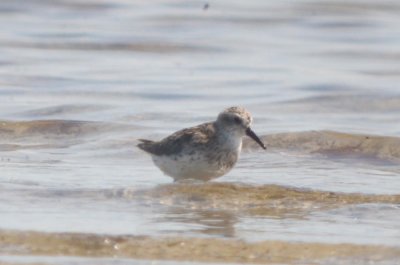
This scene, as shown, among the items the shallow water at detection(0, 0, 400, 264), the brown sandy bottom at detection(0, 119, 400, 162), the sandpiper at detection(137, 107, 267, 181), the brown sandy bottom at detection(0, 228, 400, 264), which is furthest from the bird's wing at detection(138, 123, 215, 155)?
the brown sandy bottom at detection(0, 228, 400, 264)

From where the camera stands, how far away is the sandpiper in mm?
9195

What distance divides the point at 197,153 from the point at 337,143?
2311 millimetres

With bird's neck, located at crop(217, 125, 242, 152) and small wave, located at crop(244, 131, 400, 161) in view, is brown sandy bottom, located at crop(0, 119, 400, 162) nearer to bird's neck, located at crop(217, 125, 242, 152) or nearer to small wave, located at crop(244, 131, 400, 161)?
small wave, located at crop(244, 131, 400, 161)

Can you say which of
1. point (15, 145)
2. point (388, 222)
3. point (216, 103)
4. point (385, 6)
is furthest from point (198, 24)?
point (388, 222)

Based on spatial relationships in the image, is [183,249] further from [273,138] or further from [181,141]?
[273,138]

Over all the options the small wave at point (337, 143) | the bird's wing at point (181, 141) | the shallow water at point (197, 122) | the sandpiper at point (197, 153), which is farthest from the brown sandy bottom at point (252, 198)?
the small wave at point (337, 143)

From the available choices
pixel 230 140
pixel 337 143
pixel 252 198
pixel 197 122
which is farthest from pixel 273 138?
pixel 252 198

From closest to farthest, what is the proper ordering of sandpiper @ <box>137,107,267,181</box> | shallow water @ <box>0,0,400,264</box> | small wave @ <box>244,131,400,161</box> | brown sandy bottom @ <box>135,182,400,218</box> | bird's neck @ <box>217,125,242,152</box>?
shallow water @ <box>0,0,400,264</box> → brown sandy bottom @ <box>135,182,400,218</box> → sandpiper @ <box>137,107,267,181</box> → bird's neck @ <box>217,125,242,152</box> → small wave @ <box>244,131,400,161</box>

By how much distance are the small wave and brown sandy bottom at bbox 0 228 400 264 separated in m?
3.79

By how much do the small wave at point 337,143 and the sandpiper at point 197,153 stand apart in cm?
162

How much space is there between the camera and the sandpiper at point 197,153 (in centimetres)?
920

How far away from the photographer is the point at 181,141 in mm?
9297

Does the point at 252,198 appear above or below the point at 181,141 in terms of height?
below

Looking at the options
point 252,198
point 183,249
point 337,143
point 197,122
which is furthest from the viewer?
point 197,122
